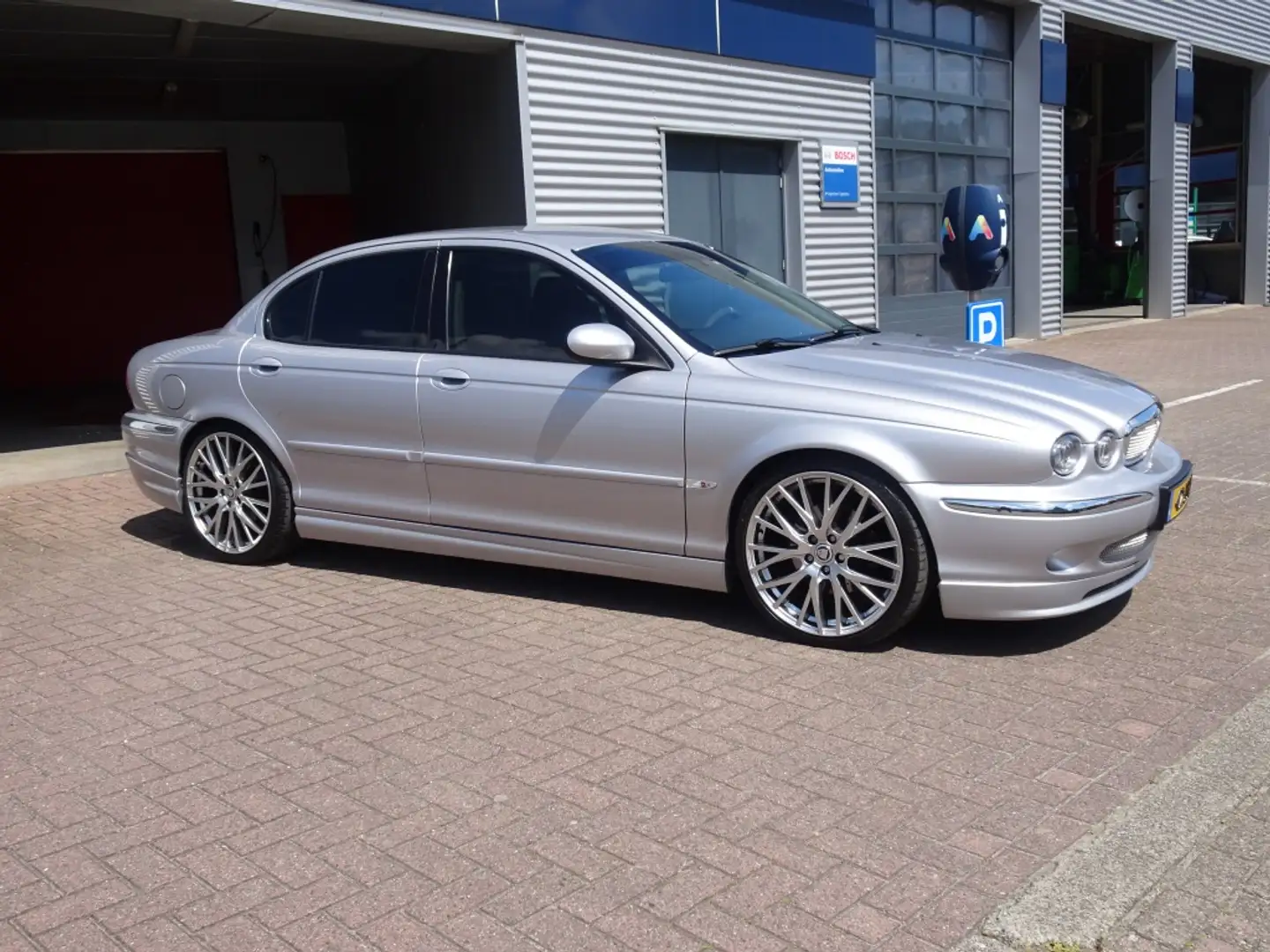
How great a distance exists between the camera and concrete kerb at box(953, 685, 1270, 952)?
2863 mm

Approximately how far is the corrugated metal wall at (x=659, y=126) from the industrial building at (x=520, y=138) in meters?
0.03

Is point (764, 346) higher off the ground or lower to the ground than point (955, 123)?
lower

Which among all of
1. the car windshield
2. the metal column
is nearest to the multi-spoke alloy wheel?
the car windshield

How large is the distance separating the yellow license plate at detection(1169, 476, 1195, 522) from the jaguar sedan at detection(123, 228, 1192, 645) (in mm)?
21

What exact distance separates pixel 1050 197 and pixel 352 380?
14.3 m

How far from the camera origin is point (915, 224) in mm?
15750

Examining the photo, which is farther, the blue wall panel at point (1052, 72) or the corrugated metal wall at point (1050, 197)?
the corrugated metal wall at point (1050, 197)

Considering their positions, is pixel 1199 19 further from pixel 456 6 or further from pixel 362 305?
pixel 362 305

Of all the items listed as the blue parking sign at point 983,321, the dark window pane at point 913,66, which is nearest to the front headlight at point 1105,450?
the blue parking sign at point 983,321

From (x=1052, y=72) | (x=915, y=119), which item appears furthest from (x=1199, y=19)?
(x=915, y=119)

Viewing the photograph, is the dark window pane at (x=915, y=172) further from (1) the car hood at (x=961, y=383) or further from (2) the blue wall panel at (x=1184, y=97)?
(1) the car hood at (x=961, y=383)

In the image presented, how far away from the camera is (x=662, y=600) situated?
18.1ft

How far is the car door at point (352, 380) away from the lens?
225 inches

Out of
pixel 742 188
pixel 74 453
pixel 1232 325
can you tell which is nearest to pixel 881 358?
pixel 74 453
